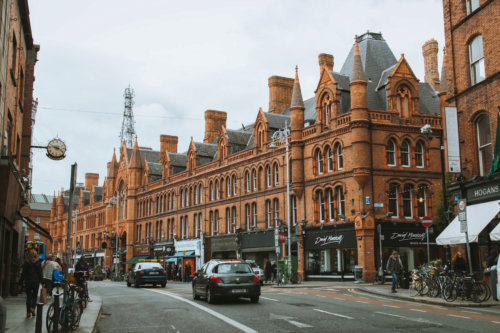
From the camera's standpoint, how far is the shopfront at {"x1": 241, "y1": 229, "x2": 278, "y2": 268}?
4284 cm

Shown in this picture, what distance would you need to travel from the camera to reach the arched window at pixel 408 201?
36.5m

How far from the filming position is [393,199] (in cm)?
3612

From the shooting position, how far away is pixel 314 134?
3897 centimetres

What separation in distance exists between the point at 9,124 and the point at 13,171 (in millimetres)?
2484

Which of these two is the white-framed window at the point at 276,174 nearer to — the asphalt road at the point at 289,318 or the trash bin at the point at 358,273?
the trash bin at the point at 358,273

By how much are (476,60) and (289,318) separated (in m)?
14.8

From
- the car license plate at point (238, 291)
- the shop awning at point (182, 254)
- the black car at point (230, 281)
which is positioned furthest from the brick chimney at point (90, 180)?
the car license plate at point (238, 291)

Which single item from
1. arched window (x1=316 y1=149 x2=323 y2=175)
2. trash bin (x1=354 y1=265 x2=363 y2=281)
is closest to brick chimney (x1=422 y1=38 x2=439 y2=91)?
arched window (x1=316 y1=149 x2=323 y2=175)

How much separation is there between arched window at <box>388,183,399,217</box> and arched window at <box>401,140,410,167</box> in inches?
77.7

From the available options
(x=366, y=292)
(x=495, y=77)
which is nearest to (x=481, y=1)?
(x=495, y=77)

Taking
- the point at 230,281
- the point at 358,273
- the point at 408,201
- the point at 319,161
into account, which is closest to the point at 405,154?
the point at 408,201

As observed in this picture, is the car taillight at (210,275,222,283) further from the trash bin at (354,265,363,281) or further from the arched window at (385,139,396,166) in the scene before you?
the arched window at (385,139,396,166)

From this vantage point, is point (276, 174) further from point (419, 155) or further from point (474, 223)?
point (474, 223)

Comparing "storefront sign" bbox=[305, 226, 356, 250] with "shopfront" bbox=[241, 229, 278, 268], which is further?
"shopfront" bbox=[241, 229, 278, 268]
